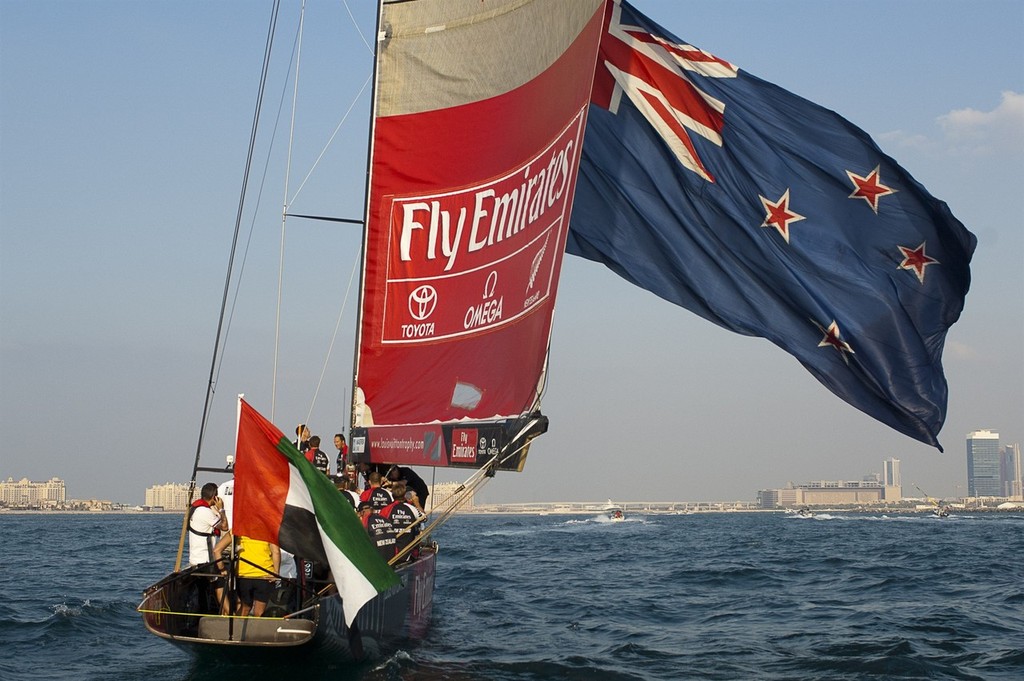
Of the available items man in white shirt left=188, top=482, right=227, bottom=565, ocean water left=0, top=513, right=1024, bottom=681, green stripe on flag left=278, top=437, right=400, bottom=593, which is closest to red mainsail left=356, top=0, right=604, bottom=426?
man in white shirt left=188, top=482, right=227, bottom=565

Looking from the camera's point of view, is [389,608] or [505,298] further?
[505,298]

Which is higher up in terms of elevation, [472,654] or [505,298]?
[505,298]

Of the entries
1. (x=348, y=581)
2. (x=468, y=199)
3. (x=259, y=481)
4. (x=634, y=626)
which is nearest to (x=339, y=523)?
(x=348, y=581)

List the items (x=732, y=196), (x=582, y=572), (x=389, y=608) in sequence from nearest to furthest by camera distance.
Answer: (x=389, y=608), (x=732, y=196), (x=582, y=572)

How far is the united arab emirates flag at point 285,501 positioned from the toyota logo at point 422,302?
4.29 metres

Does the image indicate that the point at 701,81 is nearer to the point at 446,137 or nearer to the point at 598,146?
the point at 598,146

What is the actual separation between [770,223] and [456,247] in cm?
376

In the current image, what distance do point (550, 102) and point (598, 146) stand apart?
1.48 meters

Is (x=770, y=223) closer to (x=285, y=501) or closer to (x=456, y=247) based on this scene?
(x=456, y=247)

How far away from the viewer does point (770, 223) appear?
12516mm

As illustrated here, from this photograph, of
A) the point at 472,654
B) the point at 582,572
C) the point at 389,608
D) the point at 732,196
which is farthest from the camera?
the point at 582,572

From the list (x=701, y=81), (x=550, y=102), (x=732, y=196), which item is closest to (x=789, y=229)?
(x=732, y=196)

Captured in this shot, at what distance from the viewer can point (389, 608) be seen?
1086 centimetres

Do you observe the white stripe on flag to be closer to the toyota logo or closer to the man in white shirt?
the man in white shirt
